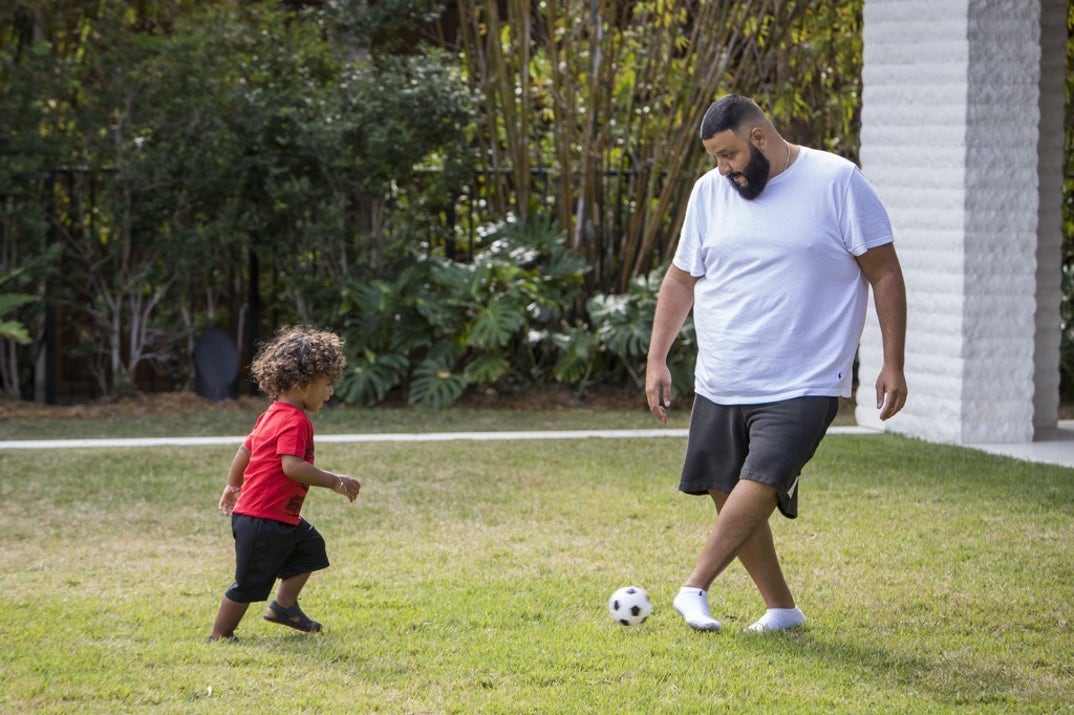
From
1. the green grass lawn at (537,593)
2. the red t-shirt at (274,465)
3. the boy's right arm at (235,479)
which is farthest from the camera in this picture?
the boy's right arm at (235,479)

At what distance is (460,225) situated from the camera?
40.2ft

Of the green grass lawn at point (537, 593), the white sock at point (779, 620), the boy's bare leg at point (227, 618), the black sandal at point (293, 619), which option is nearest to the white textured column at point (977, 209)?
the green grass lawn at point (537, 593)

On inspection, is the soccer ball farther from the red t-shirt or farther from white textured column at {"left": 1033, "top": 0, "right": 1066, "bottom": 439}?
white textured column at {"left": 1033, "top": 0, "right": 1066, "bottom": 439}

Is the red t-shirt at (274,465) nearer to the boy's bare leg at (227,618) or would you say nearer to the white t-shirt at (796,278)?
the boy's bare leg at (227,618)

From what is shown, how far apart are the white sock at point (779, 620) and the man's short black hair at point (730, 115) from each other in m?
1.55

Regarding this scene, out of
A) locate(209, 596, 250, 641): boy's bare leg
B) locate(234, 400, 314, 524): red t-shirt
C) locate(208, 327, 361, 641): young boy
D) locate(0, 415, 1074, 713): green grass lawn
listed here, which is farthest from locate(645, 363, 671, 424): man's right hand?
locate(209, 596, 250, 641): boy's bare leg

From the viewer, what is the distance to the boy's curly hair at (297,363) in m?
4.59

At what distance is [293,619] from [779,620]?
5.16ft

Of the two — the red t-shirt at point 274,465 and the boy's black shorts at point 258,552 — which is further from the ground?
the red t-shirt at point 274,465

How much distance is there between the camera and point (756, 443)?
14.9 feet

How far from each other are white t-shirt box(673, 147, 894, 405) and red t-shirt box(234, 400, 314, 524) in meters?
1.34

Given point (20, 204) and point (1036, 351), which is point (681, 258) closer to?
point (1036, 351)

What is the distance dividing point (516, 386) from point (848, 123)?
3381 mm

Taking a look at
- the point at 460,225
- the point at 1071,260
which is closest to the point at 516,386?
the point at 460,225
